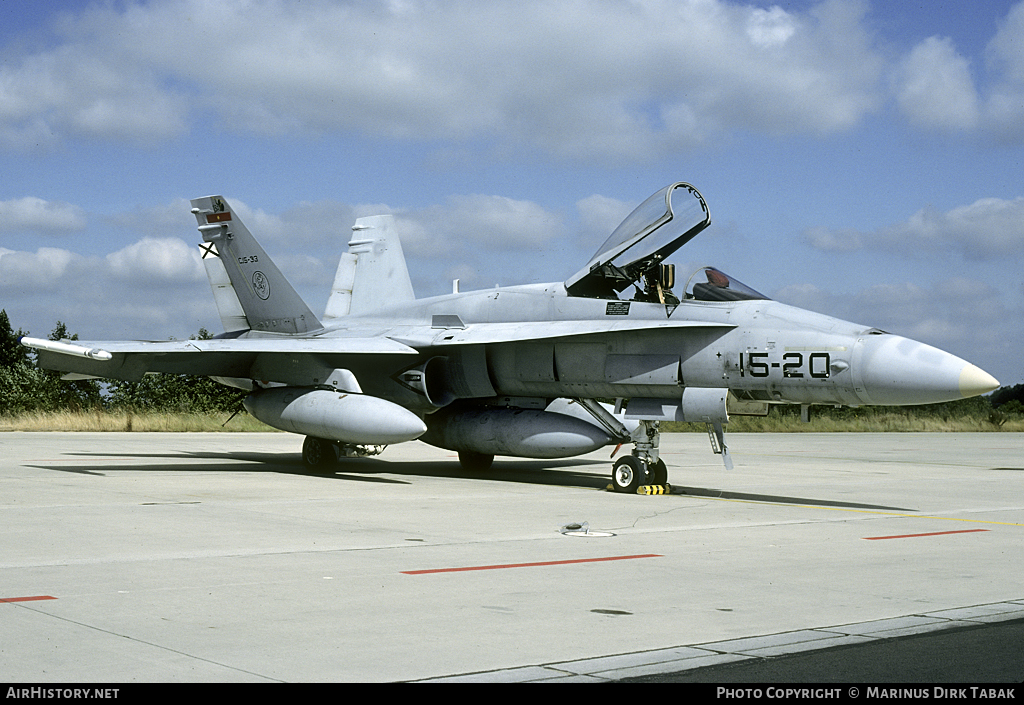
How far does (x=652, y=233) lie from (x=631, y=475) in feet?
9.96

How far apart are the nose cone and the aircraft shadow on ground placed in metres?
1.57

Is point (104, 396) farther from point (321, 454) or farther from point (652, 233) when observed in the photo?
point (652, 233)

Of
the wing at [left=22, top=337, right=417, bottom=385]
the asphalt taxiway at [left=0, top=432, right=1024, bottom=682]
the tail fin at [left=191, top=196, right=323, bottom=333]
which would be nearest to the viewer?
the asphalt taxiway at [left=0, top=432, right=1024, bottom=682]

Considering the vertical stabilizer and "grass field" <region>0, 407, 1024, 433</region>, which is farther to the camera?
"grass field" <region>0, 407, 1024, 433</region>

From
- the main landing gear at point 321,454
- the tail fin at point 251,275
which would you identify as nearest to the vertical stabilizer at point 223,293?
the tail fin at point 251,275

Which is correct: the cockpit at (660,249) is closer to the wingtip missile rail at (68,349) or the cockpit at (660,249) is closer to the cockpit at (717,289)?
the cockpit at (717,289)

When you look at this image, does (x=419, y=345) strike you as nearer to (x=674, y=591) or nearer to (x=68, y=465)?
(x=68, y=465)

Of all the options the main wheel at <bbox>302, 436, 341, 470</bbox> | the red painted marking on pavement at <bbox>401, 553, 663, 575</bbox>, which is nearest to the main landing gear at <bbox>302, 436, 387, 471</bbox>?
the main wheel at <bbox>302, 436, 341, 470</bbox>

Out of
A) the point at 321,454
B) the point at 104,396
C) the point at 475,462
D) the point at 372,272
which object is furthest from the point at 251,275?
the point at 104,396

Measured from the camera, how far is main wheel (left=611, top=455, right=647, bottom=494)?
42.3 ft

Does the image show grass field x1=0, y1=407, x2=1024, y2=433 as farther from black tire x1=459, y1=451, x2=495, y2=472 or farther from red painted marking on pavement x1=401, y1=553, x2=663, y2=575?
red painted marking on pavement x1=401, y1=553, x2=663, y2=575

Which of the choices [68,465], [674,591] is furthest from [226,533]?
[68,465]

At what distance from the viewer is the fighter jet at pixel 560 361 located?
38.1 ft

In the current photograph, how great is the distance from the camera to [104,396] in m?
37.4
